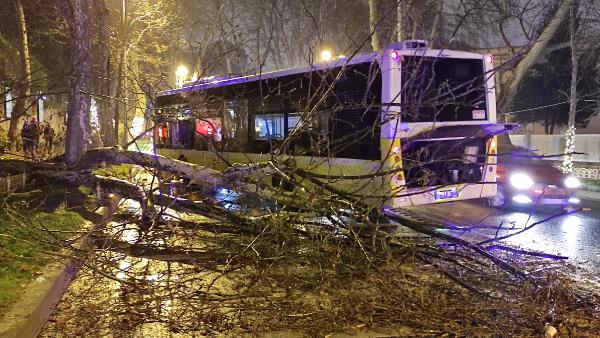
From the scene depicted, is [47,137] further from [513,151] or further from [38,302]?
[38,302]

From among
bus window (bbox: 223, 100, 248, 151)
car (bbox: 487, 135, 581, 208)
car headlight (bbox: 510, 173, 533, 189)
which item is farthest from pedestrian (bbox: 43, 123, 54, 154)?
car headlight (bbox: 510, 173, 533, 189)

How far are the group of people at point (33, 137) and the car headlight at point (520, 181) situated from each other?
35.4 feet

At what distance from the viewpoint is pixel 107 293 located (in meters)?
5.39

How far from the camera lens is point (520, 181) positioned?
35.7 feet

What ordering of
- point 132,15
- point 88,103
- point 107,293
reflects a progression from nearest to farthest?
point 107,293 < point 88,103 < point 132,15

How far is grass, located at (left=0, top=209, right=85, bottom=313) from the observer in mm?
5004

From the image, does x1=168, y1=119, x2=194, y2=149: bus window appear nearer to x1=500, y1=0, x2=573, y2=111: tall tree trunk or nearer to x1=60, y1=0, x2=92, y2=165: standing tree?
x1=60, y1=0, x2=92, y2=165: standing tree

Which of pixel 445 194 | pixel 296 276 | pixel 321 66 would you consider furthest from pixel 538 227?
pixel 296 276

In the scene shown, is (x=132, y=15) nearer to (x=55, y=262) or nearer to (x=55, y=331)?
(x=55, y=262)

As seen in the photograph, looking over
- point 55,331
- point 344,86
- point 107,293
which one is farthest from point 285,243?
point 344,86

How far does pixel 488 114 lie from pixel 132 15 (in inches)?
722

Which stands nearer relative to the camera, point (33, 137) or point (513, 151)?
point (513, 151)

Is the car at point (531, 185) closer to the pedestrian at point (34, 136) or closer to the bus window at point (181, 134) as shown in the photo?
the bus window at point (181, 134)

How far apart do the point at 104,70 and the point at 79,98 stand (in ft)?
16.9
